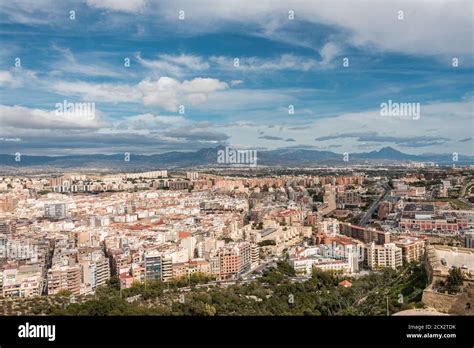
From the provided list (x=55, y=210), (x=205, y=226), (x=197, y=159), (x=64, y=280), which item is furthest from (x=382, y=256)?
(x=55, y=210)

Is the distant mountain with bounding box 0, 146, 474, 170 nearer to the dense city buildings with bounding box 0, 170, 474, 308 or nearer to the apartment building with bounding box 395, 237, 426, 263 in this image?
the dense city buildings with bounding box 0, 170, 474, 308

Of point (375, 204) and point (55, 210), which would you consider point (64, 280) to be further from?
point (375, 204)

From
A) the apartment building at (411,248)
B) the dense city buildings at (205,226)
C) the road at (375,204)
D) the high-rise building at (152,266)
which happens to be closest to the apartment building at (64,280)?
the dense city buildings at (205,226)

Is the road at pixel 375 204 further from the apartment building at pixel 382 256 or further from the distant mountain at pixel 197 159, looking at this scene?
the apartment building at pixel 382 256

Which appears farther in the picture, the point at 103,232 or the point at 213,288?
the point at 103,232
